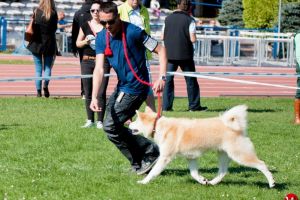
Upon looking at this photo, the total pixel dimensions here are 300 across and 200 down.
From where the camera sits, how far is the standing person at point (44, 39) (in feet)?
59.7

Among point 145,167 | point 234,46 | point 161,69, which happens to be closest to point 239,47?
point 234,46

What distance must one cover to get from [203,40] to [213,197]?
952 inches

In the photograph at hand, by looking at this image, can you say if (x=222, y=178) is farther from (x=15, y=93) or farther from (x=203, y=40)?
(x=203, y=40)

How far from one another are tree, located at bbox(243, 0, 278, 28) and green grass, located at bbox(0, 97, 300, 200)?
25.1 meters

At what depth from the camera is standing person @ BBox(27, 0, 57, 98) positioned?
1820 centimetres

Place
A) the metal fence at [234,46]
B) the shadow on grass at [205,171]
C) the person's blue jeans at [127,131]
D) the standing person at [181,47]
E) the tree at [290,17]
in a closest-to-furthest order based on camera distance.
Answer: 1. the person's blue jeans at [127,131]
2. the shadow on grass at [205,171]
3. the standing person at [181,47]
4. the metal fence at [234,46]
5. the tree at [290,17]

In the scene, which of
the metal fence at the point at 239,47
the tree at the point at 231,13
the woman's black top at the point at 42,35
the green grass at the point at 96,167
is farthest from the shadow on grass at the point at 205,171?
the tree at the point at 231,13

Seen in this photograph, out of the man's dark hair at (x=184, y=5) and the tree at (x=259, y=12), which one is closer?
the man's dark hair at (x=184, y=5)

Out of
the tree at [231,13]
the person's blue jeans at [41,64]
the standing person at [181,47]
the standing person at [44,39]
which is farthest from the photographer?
the tree at [231,13]

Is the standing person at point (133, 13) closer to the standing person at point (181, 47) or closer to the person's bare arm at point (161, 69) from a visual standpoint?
the standing person at point (181, 47)

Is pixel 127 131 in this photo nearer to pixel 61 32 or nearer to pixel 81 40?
pixel 81 40

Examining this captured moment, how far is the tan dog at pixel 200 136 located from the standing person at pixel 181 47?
26.9 ft

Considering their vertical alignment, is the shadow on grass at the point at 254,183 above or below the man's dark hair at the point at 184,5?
below

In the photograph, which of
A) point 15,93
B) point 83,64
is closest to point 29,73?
point 15,93
